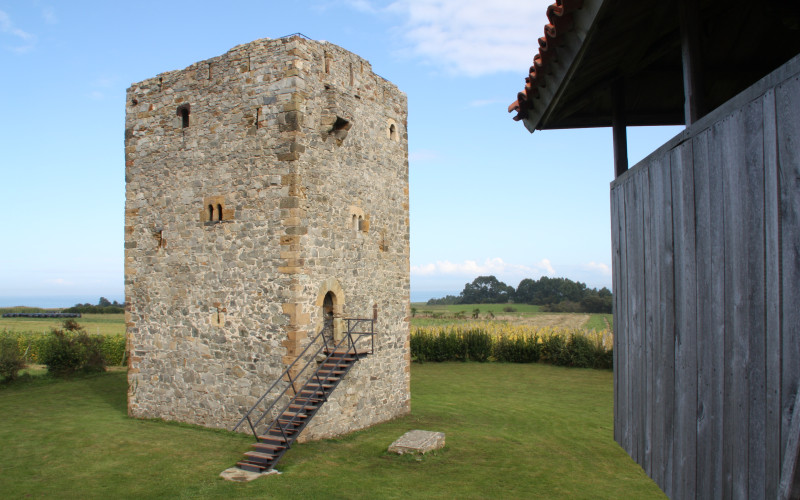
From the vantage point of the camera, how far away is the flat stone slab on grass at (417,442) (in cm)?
1277

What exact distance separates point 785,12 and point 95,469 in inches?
497

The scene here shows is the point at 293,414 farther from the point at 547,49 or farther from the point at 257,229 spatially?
the point at 547,49

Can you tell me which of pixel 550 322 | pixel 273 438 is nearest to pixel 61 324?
pixel 273 438

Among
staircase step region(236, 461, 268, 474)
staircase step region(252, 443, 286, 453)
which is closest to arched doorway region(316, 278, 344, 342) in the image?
staircase step region(252, 443, 286, 453)

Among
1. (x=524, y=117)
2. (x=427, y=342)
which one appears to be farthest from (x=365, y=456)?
(x=427, y=342)

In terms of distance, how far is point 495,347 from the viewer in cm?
3036

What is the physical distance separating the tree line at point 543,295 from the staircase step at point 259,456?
219 ft

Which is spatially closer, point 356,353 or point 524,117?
point 524,117

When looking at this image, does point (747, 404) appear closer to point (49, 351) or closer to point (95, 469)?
point (95, 469)

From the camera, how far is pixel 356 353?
46.0 feet

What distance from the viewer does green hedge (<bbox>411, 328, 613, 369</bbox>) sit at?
94.0ft

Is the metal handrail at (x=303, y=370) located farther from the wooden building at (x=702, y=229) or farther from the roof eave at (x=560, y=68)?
the wooden building at (x=702, y=229)

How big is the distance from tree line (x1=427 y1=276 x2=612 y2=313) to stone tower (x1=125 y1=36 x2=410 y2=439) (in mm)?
62566

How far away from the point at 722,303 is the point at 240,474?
9858 mm
